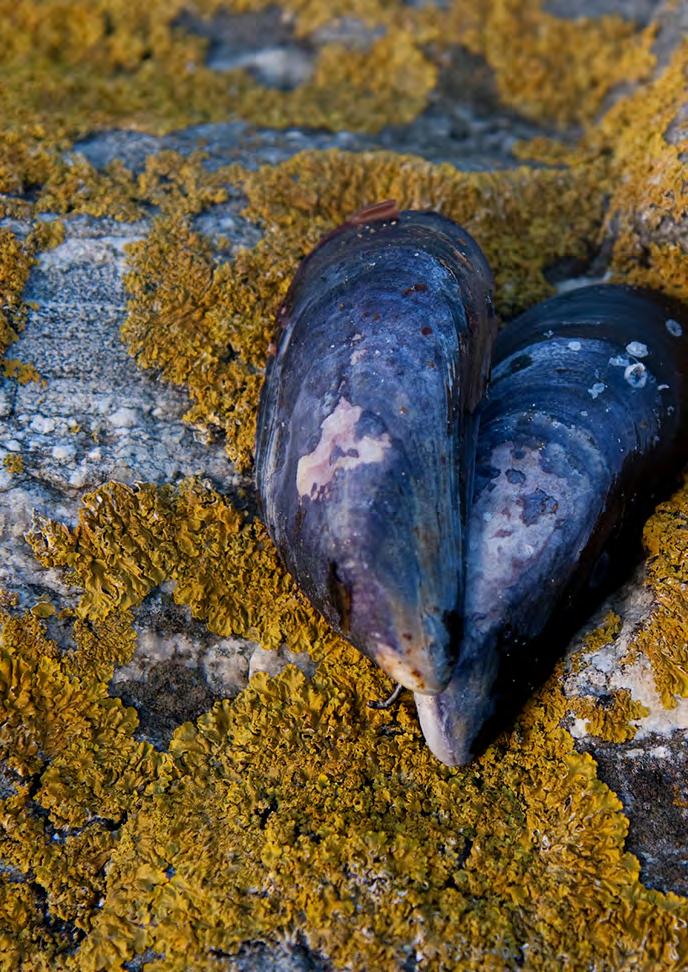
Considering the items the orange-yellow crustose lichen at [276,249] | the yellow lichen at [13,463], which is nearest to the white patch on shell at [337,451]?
the orange-yellow crustose lichen at [276,249]

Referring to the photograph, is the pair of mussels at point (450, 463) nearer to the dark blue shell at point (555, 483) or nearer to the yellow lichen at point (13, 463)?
the dark blue shell at point (555, 483)

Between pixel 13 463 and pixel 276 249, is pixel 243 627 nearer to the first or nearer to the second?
pixel 13 463

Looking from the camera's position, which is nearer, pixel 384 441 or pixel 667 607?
pixel 384 441

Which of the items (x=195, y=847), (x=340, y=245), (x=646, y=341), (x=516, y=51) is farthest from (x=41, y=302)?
(x=516, y=51)

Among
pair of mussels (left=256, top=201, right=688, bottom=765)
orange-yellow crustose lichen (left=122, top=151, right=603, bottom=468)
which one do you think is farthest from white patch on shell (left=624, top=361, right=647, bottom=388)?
orange-yellow crustose lichen (left=122, top=151, right=603, bottom=468)

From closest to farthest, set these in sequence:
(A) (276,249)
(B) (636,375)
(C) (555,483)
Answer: (C) (555,483) < (B) (636,375) < (A) (276,249)

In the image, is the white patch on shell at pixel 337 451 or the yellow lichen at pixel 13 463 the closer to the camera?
the white patch on shell at pixel 337 451

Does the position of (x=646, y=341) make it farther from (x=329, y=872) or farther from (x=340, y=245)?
(x=329, y=872)

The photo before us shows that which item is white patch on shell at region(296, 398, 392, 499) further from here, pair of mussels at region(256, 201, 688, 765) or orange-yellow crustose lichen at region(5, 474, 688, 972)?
orange-yellow crustose lichen at region(5, 474, 688, 972)

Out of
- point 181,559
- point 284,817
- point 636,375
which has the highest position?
point 636,375

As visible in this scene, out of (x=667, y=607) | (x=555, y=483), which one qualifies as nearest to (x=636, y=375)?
(x=555, y=483)
